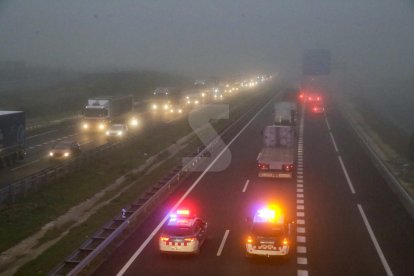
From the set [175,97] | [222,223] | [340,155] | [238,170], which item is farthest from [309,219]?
[175,97]

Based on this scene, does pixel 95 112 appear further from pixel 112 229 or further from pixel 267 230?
pixel 267 230

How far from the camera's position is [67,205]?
2852cm

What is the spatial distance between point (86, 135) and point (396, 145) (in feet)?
114

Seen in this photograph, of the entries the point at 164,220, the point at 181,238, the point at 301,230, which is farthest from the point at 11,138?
the point at 301,230

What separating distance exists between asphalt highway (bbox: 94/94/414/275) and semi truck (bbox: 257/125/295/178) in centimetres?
74

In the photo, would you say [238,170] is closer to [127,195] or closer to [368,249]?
[127,195]

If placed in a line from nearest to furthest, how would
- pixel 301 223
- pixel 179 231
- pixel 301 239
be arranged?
pixel 179 231, pixel 301 239, pixel 301 223

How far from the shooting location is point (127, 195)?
31.0 meters

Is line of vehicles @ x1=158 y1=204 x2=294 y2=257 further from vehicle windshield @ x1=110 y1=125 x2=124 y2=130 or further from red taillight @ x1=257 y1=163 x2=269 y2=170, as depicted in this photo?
vehicle windshield @ x1=110 y1=125 x2=124 y2=130

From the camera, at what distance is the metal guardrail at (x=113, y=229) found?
17.5 m

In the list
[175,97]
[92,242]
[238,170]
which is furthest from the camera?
[175,97]

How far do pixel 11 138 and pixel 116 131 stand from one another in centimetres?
1610

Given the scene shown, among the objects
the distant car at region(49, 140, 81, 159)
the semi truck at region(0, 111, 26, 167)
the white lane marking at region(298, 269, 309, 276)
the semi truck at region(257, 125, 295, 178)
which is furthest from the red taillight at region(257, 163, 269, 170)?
the semi truck at region(0, 111, 26, 167)

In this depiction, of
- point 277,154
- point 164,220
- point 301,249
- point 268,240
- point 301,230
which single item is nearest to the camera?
point 268,240
